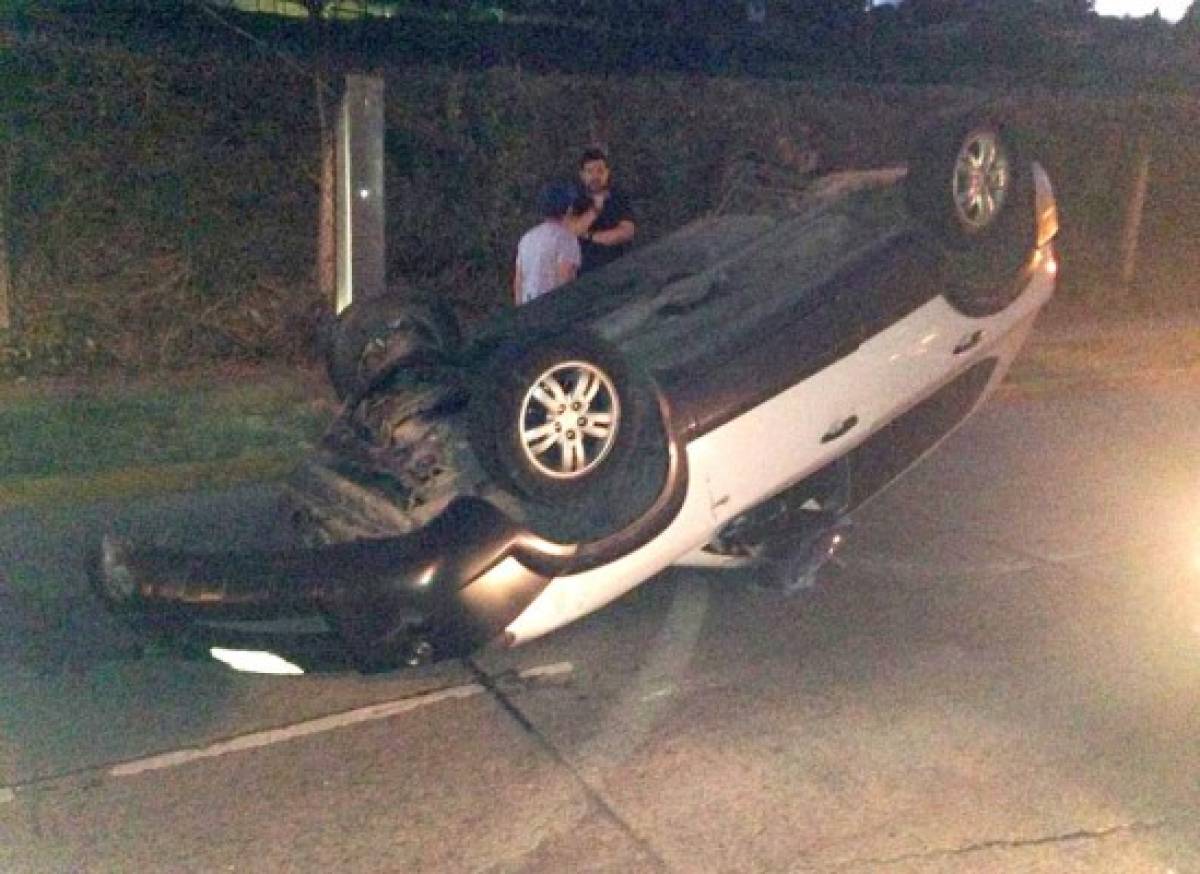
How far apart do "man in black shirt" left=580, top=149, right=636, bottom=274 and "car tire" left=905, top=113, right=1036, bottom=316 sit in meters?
2.40

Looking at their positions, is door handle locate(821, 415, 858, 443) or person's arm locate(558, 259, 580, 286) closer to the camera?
door handle locate(821, 415, 858, 443)

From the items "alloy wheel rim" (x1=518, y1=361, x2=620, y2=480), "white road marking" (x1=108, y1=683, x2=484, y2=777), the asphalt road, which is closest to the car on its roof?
"alloy wheel rim" (x1=518, y1=361, x2=620, y2=480)

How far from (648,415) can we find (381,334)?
147cm

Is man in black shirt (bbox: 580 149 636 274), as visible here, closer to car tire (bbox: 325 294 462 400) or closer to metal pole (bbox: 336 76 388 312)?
metal pole (bbox: 336 76 388 312)

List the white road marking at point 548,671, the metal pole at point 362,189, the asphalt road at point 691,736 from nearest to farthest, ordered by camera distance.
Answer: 1. the asphalt road at point 691,736
2. the white road marking at point 548,671
3. the metal pole at point 362,189

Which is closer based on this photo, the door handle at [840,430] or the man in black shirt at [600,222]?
the door handle at [840,430]

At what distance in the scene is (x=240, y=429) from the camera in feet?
28.4

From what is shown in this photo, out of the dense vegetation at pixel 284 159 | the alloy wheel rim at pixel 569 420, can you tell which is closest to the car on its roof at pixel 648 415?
the alloy wheel rim at pixel 569 420

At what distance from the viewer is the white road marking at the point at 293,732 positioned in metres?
4.59

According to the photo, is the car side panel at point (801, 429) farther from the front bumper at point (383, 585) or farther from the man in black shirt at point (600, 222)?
the man in black shirt at point (600, 222)

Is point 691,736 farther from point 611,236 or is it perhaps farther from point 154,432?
point 154,432

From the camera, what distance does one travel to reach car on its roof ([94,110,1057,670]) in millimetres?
4750

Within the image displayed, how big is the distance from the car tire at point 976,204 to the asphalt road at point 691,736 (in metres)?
1.29

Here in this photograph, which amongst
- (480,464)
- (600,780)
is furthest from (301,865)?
(480,464)
